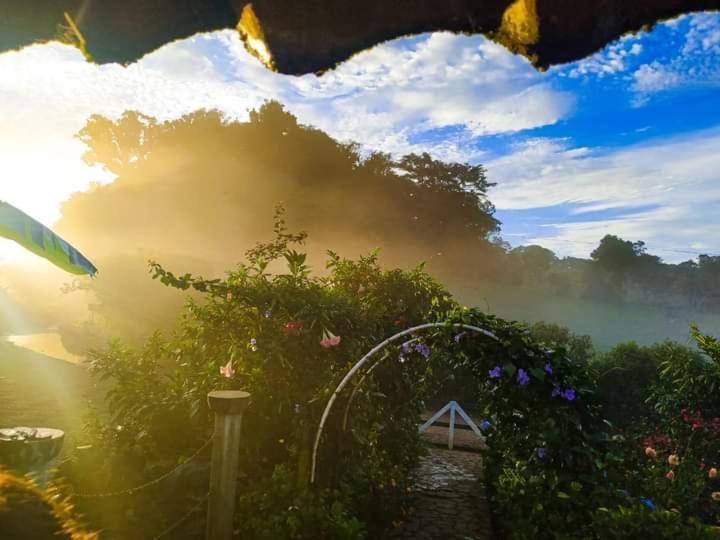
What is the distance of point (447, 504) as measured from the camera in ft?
21.6

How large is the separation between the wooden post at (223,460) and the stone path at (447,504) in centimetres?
235

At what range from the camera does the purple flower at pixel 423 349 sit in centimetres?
583

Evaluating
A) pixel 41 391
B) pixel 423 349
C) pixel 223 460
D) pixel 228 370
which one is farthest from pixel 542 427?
pixel 41 391

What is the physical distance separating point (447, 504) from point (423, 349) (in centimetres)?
231

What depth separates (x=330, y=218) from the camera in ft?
100

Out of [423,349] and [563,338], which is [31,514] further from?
[563,338]

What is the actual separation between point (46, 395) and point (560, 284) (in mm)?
34771

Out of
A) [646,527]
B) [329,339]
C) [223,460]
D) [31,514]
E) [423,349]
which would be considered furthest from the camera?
[423,349]

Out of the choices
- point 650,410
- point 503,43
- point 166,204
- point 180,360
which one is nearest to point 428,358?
point 180,360

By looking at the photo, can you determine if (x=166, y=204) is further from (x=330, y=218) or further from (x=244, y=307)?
(x=244, y=307)

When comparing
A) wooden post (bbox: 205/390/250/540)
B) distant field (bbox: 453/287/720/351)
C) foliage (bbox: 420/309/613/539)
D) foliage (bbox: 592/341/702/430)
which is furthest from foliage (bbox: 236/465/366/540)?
distant field (bbox: 453/287/720/351)

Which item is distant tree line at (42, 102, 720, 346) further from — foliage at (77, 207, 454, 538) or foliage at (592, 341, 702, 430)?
foliage at (77, 207, 454, 538)

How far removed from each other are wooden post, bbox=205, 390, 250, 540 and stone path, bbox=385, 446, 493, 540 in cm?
235

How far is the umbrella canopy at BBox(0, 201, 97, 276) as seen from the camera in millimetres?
4516
